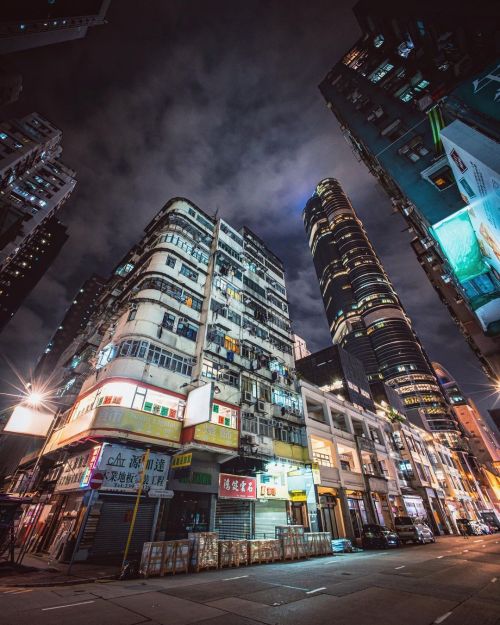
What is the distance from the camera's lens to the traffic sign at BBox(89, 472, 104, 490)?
15012 mm

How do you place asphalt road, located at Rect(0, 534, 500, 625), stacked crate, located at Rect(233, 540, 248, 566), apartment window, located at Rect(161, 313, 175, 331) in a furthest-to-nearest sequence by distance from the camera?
1. apartment window, located at Rect(161, 313, 175, 331)
2. stacked crate, located at Rect(233, 540, 248, 566)
3. asphalt road, located at Rect(0, 534, 500, 625)

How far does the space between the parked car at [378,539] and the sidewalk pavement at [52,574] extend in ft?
66.0

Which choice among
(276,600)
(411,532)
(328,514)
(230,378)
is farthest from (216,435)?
(411,532)

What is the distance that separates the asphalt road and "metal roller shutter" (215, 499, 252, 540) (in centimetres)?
1057

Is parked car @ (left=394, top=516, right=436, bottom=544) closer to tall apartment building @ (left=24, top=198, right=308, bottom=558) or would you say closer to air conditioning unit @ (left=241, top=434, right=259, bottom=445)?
tall apartment building @ (left=24, top=198, right=308, bottom=558)

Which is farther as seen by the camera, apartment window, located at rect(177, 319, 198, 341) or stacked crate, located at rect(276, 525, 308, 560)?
apartment window, located at rect(177, 319, 198, 341)

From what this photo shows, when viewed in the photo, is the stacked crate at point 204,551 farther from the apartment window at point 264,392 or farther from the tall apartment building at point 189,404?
the apartment window at point 264,392

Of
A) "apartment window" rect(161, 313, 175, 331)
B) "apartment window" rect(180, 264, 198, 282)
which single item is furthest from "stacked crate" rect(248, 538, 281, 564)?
"apartment window" rect(180, 264, 198, 282)

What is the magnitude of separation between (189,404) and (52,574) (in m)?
10.8

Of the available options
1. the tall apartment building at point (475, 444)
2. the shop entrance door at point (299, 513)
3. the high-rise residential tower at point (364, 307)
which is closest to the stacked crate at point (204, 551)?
the shop entrance door at point (299, 513)

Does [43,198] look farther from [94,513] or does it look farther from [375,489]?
[375,489]

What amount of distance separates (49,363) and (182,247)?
98783mm

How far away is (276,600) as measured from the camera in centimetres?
738

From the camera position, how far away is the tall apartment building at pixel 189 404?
17.6 metres
